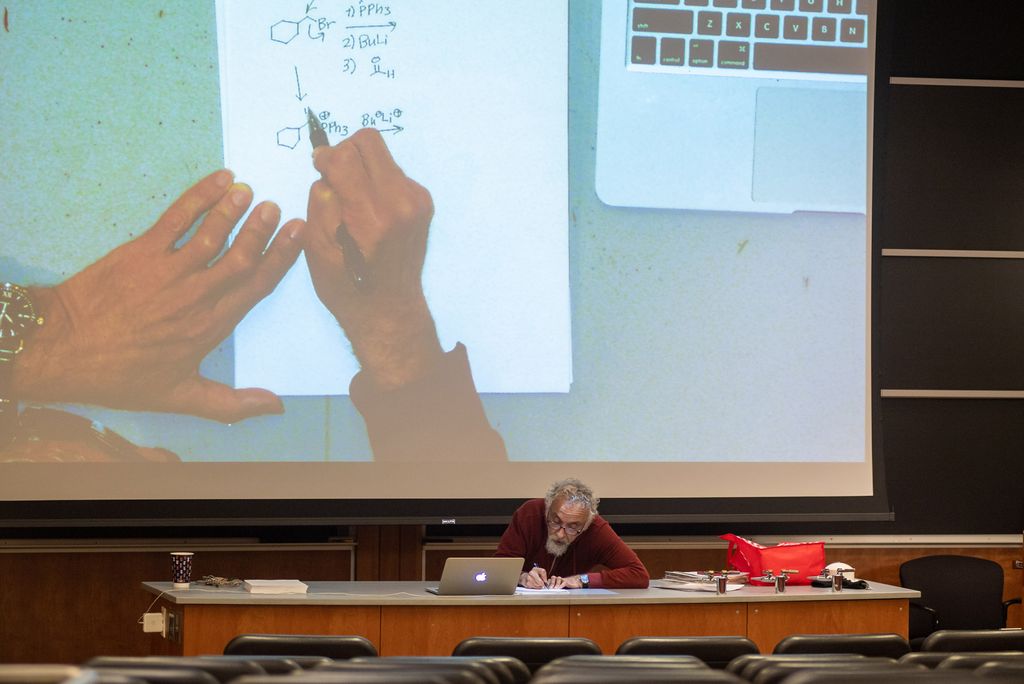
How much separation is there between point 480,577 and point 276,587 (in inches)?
29.8

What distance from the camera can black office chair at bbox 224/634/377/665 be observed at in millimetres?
3359

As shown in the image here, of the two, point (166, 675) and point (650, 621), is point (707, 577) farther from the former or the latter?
point (166, 675)

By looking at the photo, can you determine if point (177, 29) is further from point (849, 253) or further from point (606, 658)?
point (606, 658)

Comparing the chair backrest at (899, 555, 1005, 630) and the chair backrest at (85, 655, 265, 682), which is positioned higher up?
the chair backrest at (85, 655, 265, 682)

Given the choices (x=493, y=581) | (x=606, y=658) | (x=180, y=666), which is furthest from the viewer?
(x=493, y=581)

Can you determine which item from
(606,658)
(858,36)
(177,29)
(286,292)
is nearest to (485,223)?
(286,292)

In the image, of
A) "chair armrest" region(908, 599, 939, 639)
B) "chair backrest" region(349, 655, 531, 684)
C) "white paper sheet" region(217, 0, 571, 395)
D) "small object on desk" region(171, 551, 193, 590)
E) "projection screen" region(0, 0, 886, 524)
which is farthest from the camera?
"chair armrest" region(908, 599, 939, 639)

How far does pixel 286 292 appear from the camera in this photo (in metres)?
5.38

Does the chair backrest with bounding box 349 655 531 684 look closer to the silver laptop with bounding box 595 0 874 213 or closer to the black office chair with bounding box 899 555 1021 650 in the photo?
the silver laptop with bounding box 595 0 874 213

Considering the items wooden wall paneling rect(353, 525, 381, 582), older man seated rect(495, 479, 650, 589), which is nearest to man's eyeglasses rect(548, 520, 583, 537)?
older man seated rect(495, 479, 650, 589)

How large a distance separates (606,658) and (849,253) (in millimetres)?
3679

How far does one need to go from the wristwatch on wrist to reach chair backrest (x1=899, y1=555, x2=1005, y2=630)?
4.25m

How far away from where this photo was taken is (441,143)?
5.52 meters

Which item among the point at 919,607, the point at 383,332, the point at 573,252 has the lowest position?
the point at 919,607
